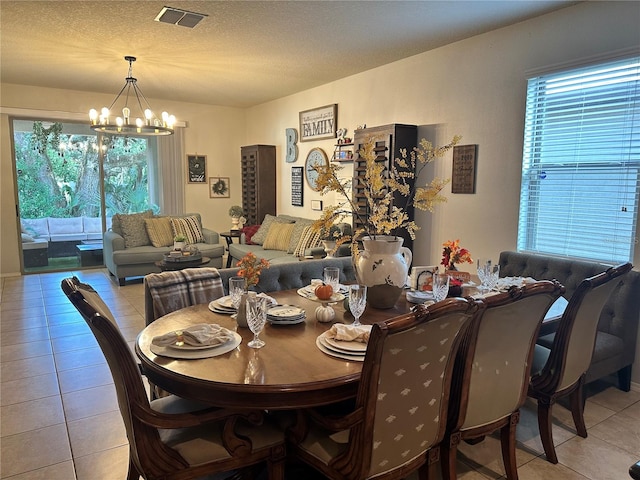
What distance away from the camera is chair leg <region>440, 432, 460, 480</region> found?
1.82m

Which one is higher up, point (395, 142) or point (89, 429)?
point (395, 142)

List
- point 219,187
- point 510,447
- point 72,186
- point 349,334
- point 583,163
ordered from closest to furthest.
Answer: point 349,334 < point 510,447 < point 583,163 < point 72,186 < point 219,187

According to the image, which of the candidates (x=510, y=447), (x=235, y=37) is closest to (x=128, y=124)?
(x=235, y=37)

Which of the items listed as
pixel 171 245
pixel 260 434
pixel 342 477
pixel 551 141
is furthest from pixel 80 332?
pixel 551 141

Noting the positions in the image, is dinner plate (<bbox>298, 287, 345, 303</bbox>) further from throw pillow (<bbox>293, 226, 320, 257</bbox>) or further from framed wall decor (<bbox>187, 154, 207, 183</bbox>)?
framed wall decor (<bbox>187, 154, 207, 183</bbox>)

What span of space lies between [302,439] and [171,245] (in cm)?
522

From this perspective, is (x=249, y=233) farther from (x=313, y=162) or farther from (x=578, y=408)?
(x=578, y=408)

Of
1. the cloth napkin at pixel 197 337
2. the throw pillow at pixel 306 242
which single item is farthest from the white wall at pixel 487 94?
the cloth napkin at pixel 197 337

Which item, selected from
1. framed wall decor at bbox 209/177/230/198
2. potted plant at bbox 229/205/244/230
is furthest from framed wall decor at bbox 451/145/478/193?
framed wall decor at bbox 209/177/230/198

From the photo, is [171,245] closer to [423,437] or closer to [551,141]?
[551,141]

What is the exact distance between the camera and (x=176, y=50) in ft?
14.2

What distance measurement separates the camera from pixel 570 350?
2117mm

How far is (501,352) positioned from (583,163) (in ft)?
6.88

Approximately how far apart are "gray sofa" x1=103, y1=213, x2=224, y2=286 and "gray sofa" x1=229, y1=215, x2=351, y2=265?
35 cm
